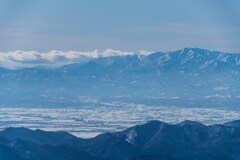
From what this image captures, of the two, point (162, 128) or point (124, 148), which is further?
point (162, 128)

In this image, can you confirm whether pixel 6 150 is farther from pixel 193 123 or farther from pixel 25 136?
pixel 193 123

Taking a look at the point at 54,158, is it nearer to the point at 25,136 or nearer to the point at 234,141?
the point at 25,136

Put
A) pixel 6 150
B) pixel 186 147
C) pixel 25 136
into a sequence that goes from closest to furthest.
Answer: pixel 6 150 < pixel 186 147 < pixel 25 136

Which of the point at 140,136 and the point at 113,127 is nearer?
the point at 140,136

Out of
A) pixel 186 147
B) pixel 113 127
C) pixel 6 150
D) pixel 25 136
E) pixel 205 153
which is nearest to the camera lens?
pixel 6 150

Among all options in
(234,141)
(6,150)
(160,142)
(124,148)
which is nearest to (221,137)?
(234,141)

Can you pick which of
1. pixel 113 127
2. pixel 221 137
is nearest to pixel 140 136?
pixel 221 137
